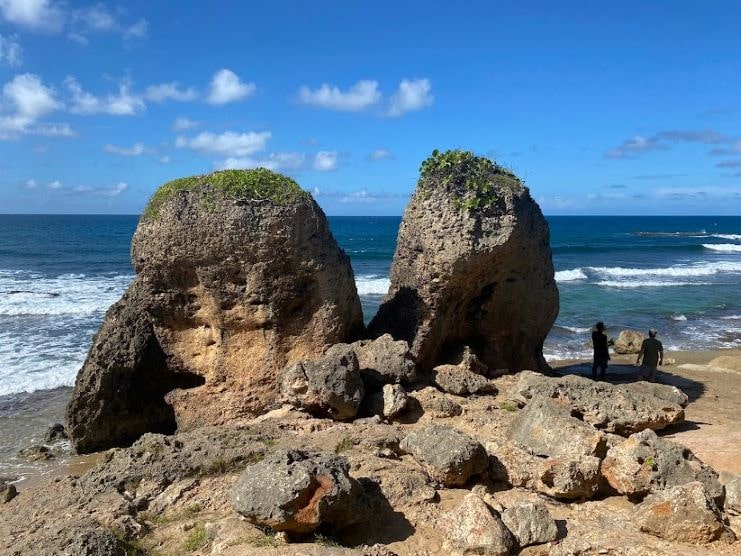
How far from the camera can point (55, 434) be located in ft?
41.4

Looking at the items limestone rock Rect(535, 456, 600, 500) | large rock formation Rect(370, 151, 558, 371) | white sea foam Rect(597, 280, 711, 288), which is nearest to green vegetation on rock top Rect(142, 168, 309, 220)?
large rock formation Rect(370, 151, 558, 371)

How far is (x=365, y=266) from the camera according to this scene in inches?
1868

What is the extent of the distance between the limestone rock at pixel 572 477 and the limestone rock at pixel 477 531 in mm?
1200

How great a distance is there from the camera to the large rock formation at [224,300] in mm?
9898

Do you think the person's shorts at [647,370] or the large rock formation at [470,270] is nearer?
the large rock formation at [470,270]

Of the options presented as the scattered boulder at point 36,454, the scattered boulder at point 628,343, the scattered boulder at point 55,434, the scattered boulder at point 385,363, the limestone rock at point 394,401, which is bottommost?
the scattered boulder at point 36,454

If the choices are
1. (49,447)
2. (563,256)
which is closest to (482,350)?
(49,447)

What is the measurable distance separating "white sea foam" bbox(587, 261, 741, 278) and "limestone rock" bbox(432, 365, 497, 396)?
35657 millimetres

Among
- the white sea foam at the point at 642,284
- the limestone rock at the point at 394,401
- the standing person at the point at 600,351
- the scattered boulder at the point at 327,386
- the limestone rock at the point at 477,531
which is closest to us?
the limestone rock at the point at 477,531

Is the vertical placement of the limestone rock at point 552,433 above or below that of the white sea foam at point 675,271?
above

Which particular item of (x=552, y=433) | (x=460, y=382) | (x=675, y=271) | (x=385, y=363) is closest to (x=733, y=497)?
(x=552, y=433)

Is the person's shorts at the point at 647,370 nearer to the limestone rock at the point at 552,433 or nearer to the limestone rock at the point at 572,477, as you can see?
the limestone rock at the point at 552,433

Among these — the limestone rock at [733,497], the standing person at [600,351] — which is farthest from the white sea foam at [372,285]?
the limestone rock at [733,497]

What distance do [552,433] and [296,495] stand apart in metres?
3.65
